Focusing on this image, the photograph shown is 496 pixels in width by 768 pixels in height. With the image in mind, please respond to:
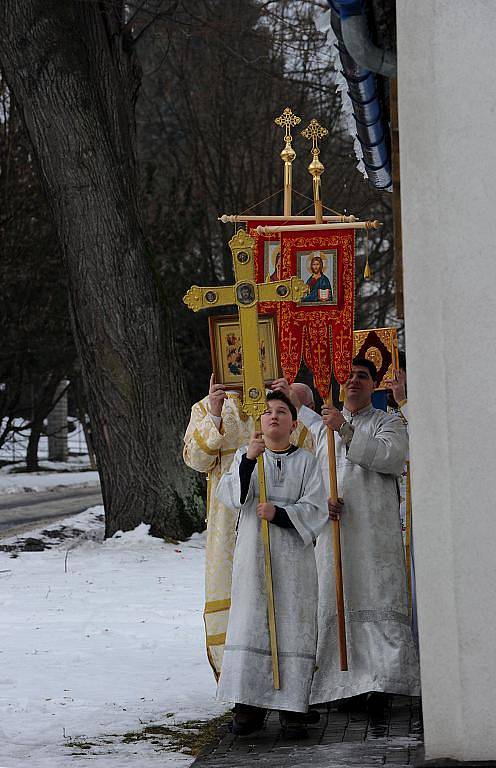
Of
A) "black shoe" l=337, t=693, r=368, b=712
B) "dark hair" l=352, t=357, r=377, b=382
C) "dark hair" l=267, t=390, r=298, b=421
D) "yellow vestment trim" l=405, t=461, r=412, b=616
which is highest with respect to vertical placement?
"dark hair" l=352, t=357, r=377, b=382

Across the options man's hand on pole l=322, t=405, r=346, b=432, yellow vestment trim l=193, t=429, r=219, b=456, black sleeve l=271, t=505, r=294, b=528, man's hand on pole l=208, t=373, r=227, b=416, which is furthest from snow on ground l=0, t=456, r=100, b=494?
black sleeve l=271, t=505, r=294, b=528

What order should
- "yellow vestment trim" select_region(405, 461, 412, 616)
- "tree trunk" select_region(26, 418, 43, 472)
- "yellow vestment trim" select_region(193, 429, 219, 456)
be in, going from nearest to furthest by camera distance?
"yellow vestment trim" select_region(193, 429, 219, 456)
"yellow vestment trim" select_region(405, 461, 412, 616)
"tree trunk" select_region(26, 418, 43, 472)

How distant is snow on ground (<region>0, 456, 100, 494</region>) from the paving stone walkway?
2050 cm

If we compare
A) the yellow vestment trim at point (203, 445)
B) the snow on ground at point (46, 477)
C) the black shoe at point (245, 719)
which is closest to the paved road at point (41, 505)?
the snow on ground at point (46, 477)

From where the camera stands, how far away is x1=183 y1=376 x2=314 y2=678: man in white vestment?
6762mm

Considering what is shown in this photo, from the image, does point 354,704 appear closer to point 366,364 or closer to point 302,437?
point 302,437

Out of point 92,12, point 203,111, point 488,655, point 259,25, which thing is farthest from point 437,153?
point 203,111

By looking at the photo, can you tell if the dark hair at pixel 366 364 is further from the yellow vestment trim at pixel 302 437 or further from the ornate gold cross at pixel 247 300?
the ornate gold cross at pixel 247 300

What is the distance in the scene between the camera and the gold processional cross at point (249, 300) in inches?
248

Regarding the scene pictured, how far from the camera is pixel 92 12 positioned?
14008 millimetres

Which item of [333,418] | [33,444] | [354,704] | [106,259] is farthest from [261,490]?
[33,444]

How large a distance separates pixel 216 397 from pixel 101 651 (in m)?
2.62

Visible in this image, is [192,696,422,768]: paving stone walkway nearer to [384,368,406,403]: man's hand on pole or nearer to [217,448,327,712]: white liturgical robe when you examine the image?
[217,448,327,712]: white liturgical robe

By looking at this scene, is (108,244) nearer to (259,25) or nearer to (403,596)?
(403,596)
